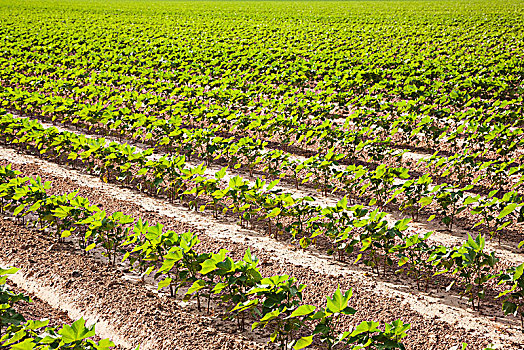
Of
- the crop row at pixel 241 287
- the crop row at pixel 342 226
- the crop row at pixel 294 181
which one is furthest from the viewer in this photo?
the crop row at pixel 294 181

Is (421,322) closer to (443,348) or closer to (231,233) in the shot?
(443,348)

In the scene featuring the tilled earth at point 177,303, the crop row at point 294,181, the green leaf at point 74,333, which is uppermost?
the green leaf at point 74,333

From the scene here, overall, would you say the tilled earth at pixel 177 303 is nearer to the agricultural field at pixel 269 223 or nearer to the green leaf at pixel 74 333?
the agricultural field at pixel 269 223

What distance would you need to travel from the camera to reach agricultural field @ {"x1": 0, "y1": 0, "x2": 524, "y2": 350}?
3.95 meters

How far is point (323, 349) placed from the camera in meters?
3.93

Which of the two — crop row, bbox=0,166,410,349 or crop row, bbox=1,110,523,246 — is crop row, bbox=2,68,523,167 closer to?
crop row, bbox=1,110,523,246

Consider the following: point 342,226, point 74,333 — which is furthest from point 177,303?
point 342,226

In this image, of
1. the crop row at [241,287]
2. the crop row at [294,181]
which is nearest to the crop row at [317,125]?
the crop row at [294,181]

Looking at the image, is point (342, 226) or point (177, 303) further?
point (342, 226)

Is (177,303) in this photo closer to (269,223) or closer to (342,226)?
(269,223)

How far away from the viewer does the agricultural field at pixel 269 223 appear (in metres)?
3.95

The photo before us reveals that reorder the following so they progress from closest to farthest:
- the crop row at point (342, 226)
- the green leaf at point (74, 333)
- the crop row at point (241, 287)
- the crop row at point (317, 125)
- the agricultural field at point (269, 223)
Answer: the green leaf at point (74, 333)
the crop row at point (241, 287)
the agricultural field at point (269, 223)
the crop row at point (342, 226)
the crop row at point (317, 125)

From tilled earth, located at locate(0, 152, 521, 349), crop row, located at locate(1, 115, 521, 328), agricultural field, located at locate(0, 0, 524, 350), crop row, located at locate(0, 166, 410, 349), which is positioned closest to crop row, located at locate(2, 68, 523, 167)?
agricultural field, located at locate(0, 0, 524, 350)

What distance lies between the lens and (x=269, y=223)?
18.4ft
